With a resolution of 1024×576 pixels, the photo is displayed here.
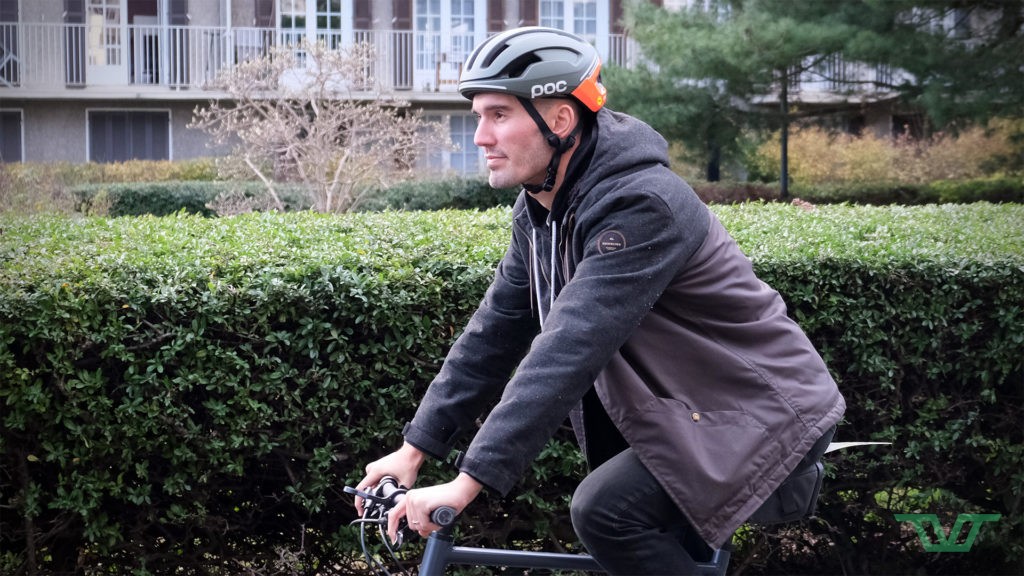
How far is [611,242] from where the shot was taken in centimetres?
243

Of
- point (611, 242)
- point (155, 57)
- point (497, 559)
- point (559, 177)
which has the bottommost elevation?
point (497, 559)

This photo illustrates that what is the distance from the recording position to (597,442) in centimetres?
281

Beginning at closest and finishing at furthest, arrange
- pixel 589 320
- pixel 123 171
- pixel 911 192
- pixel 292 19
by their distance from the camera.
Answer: pixel 589 320
pixel 911 192
pixel 123 171
pixel 292 19

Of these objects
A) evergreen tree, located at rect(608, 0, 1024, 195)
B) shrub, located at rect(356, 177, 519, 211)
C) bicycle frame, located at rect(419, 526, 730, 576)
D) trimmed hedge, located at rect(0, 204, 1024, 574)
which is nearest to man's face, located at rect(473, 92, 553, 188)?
bicycle frame, located at rect(419, 526, 730, 576)

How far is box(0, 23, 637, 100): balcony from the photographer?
27.0 meters

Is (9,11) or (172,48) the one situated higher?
(9,11)

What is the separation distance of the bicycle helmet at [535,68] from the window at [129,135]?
2782cm

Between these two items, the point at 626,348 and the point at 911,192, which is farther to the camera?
the point at 911,192

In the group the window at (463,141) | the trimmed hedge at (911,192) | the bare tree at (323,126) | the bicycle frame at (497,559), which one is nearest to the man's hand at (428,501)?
the bicycle frame at (497,559)

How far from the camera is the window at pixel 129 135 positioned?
94.3ft

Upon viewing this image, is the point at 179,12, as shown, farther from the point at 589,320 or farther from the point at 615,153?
the point at 589,320

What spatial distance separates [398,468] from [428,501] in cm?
45

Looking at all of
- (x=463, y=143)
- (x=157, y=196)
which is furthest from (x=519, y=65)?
(x=463, y=143)

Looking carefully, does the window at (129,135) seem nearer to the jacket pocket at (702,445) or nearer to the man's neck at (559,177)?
the man's neck at (559,177)
